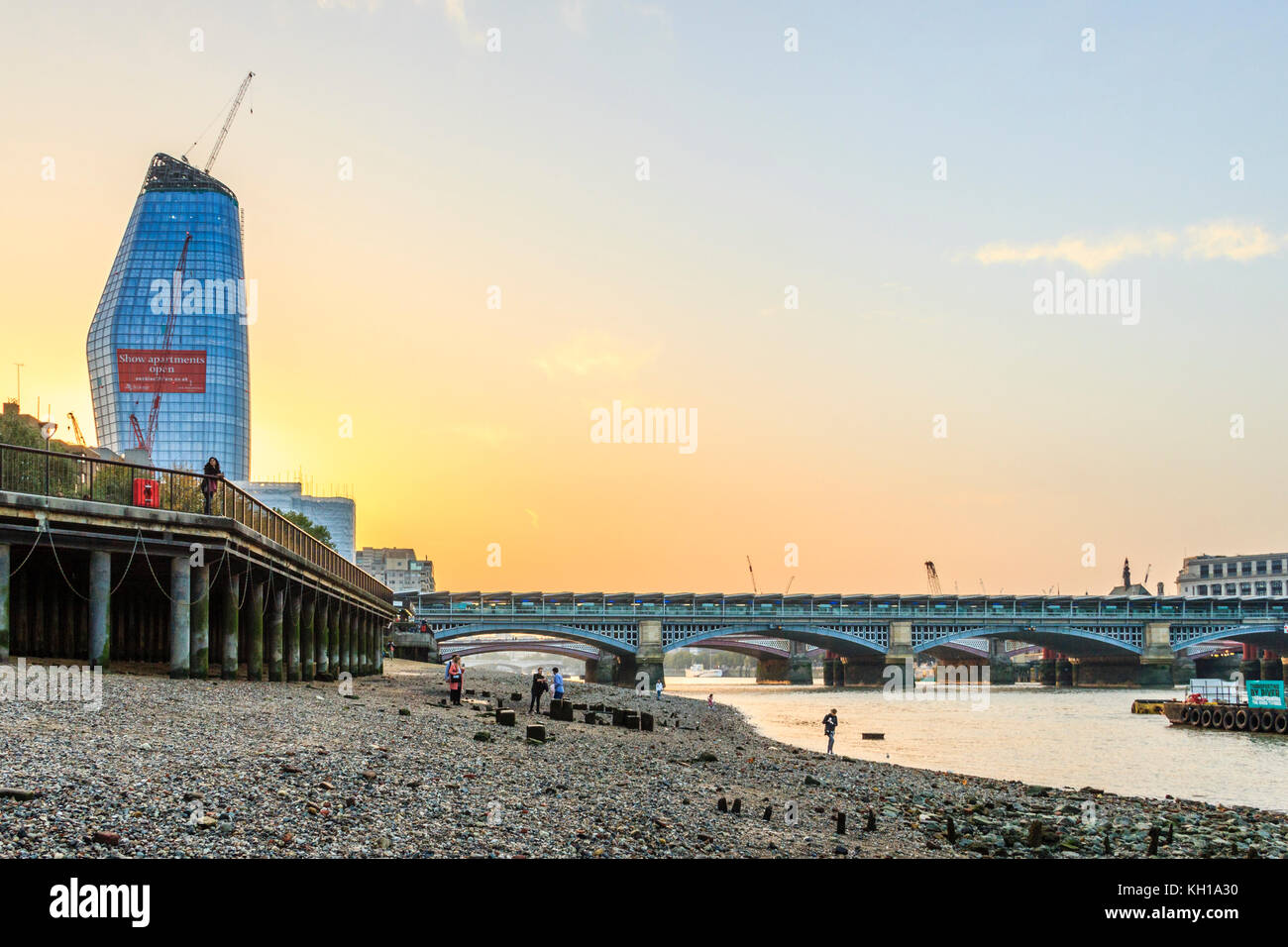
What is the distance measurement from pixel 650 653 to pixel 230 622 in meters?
116

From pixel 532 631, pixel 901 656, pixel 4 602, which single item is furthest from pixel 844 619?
pixel 4 602

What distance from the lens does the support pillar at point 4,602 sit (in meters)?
30.9

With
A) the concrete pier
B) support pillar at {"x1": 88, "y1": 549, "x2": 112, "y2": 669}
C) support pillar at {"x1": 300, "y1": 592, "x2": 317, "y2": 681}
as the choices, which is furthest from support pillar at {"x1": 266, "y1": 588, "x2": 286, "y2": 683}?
support pillar at {"x1": 88, "y1": 549, "x2": 112, "y2": 669}

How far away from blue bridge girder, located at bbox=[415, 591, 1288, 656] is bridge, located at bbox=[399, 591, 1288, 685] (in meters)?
0.21

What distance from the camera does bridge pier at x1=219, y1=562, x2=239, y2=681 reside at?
38.4 metres

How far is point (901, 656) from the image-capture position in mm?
169500

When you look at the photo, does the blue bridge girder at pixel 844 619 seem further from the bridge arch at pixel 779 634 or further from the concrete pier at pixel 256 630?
the concrete pier at pixel 256 630
